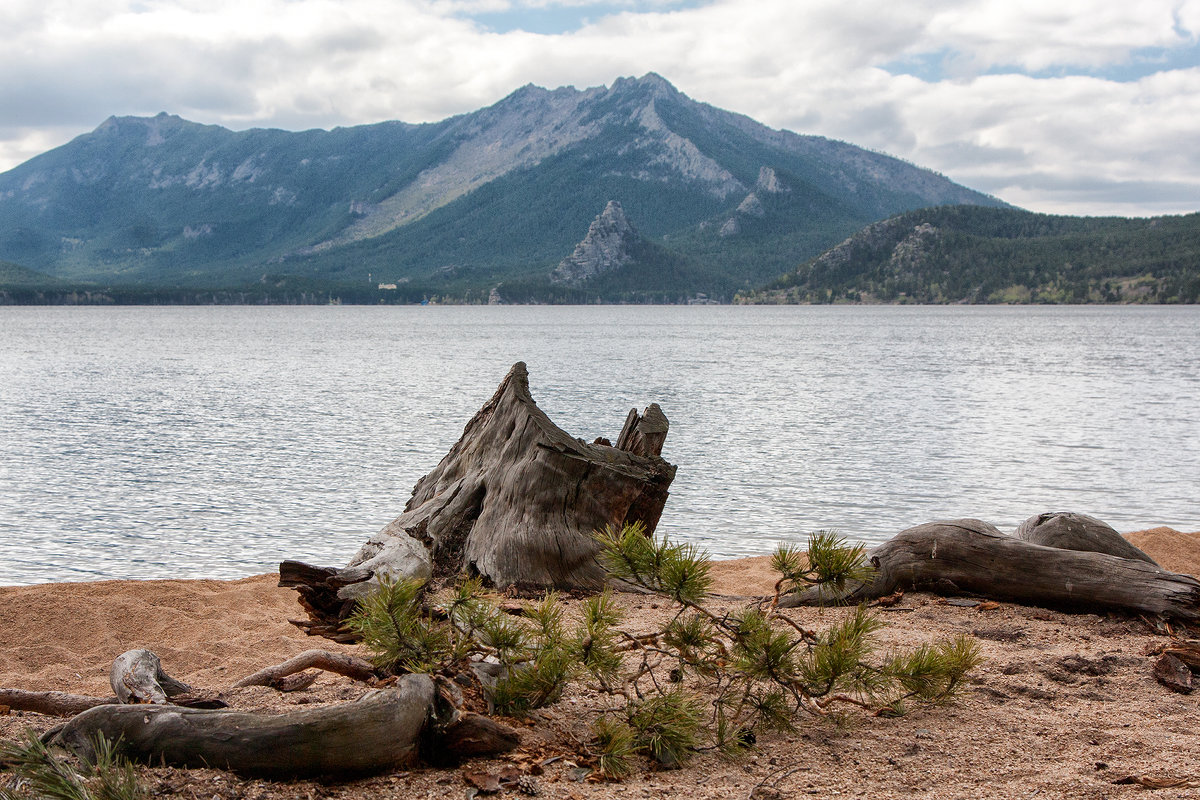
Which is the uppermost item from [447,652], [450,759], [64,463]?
[447,652]

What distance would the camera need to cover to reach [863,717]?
15.5 feet

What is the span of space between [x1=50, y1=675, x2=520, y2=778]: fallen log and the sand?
8cm

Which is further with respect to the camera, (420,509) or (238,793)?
(420,509)

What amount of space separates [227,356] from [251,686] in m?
63.3

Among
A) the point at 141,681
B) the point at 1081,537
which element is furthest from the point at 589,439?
the point at 141,681

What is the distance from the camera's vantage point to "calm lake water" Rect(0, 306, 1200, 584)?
1347 centimetres

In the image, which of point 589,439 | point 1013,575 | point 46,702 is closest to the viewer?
point 46,702

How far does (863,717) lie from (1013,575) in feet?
9.28

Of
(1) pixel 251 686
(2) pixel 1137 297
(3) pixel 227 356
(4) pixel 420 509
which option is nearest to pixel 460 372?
(3) pixel 227 356

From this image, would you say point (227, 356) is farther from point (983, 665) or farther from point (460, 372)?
point (983, 665)

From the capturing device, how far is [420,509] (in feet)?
26.5

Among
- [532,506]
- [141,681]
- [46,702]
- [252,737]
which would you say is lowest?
[46,702]

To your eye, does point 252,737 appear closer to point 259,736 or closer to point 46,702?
point 259,736

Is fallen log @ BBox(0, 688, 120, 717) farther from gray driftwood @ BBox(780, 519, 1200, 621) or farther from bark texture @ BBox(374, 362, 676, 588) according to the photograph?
gray driftwood @ BBox(780, 519, 1200, 621)
